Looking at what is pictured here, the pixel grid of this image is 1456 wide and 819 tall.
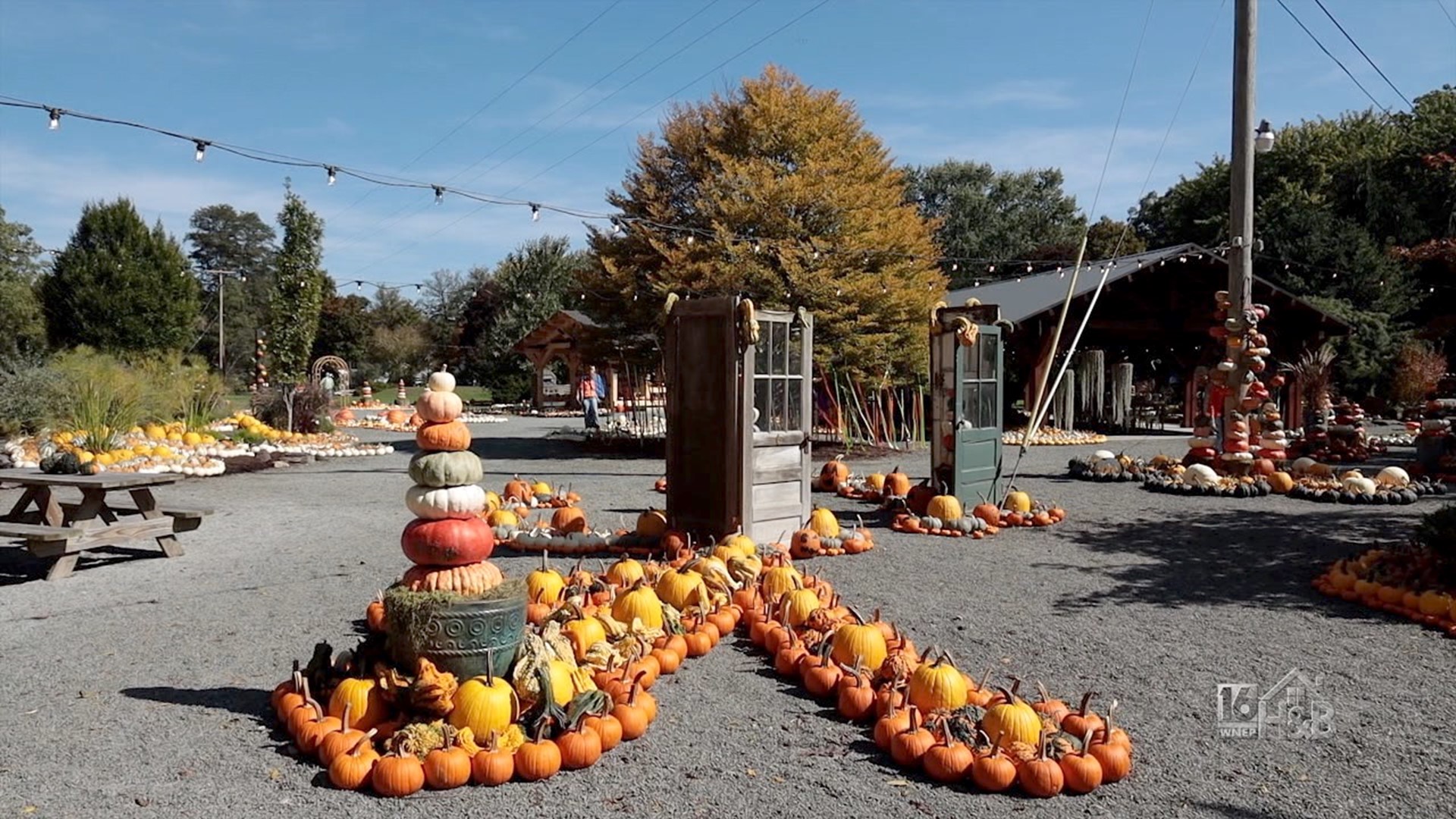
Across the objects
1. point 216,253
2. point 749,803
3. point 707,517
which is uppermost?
point 216,253

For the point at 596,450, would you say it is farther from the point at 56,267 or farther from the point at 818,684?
the point at 56,267

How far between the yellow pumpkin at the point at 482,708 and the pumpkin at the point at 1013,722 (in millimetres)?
1868

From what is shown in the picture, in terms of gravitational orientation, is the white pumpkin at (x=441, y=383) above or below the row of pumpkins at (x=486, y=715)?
above

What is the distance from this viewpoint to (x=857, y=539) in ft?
26.9

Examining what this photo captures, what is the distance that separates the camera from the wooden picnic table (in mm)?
6918

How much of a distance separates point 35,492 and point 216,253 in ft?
280

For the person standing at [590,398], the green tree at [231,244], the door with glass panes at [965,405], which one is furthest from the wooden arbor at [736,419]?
the green tree at [231,244]

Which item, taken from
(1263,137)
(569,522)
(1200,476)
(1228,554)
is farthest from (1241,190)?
(569,522)

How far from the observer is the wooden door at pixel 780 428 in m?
8.02

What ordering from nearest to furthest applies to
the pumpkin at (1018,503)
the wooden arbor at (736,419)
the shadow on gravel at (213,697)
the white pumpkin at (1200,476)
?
1. the shadow on gravel at (213,697)
2. the wooden arbor at (736,419)
3. the pumpkin at (1018,503)
4. the white pumpkin at (1200,476)

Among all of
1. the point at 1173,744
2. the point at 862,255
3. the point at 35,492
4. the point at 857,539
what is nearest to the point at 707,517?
the point at 857,539

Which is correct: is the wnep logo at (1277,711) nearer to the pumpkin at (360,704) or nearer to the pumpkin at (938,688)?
the pumpkin at (938,688)

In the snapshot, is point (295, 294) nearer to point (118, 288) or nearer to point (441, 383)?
point (118, 288)

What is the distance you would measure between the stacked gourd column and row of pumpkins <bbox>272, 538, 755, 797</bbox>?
11.4 inches
